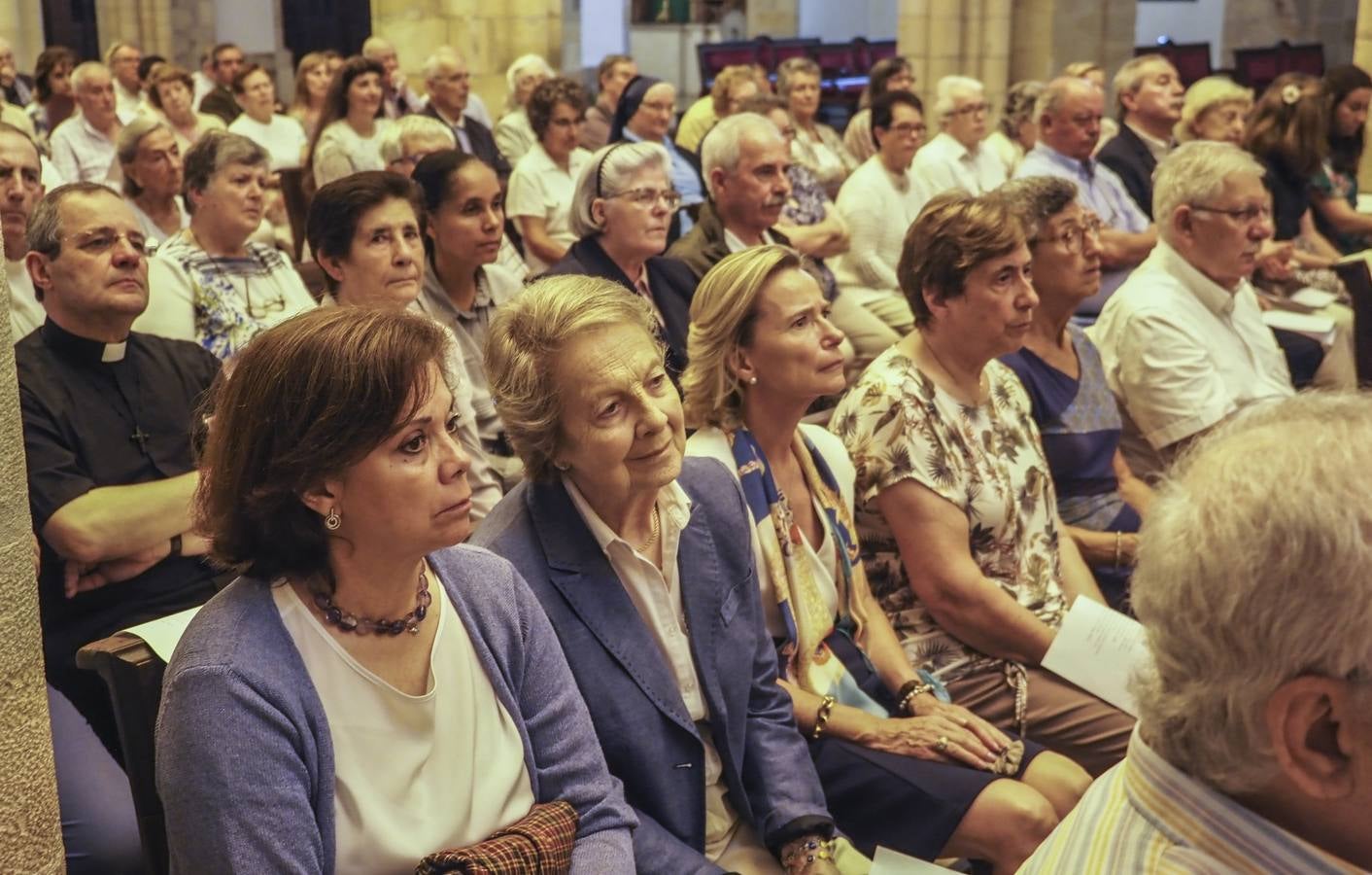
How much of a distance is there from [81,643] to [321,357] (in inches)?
49.5

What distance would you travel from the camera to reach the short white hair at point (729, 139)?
4977 millimetres

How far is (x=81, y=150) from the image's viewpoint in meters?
8.24

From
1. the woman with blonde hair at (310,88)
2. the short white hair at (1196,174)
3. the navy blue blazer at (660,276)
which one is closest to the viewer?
the short white hair at (1196,174)

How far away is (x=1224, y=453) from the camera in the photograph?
133 centimetres

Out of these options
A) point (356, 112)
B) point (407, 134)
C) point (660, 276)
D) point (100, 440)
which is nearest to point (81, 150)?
point (356, 112)

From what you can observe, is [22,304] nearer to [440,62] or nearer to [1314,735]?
[1314,735]

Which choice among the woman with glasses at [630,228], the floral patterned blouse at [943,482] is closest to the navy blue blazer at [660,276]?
the woman with glasses at [630,228]

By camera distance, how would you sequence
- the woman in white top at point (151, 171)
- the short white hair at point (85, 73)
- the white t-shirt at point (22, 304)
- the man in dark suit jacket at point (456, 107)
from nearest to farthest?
1. the white t-shirt at point (22, 304)
2. the woman in white top at point (151, 171)
3. the short white hair at point (85, 73)
4. the man in dark suit jacket at point (456, 107)

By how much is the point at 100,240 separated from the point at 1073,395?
2284 mm

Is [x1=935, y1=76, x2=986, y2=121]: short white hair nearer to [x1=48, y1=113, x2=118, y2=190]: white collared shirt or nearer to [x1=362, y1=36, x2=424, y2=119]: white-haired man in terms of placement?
[x1=362, y1=36, x2=424, y2=119]: white-haired man

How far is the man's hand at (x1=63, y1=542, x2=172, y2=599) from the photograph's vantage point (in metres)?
2.78

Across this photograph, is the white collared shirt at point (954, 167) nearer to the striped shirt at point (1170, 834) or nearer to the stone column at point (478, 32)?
the stone column at point (478, 32)

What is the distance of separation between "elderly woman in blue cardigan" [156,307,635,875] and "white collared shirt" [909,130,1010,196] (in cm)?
543

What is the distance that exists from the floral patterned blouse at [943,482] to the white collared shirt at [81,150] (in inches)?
245
